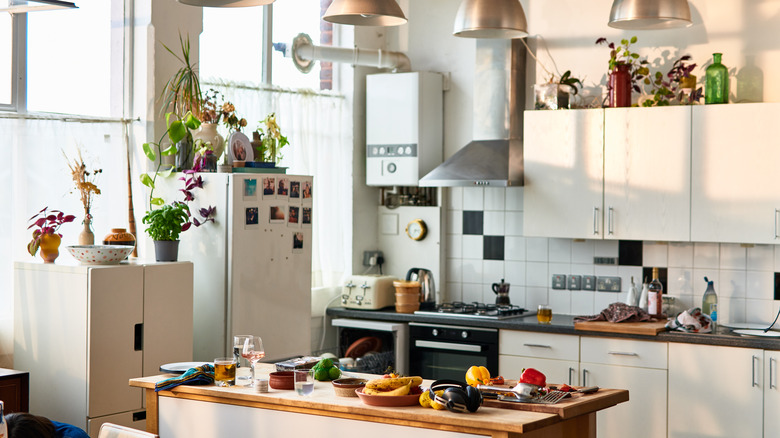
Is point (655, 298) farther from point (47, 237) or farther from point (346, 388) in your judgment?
point (47, 237)

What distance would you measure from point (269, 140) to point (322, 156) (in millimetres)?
902

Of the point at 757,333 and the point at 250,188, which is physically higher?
the point at 250,188

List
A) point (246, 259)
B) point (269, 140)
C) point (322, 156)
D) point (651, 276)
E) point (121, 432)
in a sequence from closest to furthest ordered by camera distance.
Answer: point (121, 432)
point (246, 259)
point (269, 140)
point (651, 276)
point (322, 156)

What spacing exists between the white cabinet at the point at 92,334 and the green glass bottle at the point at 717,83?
3.08 metres

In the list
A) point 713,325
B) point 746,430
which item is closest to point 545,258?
point 713,325

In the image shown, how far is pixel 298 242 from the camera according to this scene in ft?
17.2

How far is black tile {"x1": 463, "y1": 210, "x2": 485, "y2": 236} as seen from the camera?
6316 mm

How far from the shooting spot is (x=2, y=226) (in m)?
4.51

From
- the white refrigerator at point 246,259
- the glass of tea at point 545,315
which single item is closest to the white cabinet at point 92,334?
Answer: the white refrigerator at point 246,259

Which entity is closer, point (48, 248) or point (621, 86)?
point (48, 248)

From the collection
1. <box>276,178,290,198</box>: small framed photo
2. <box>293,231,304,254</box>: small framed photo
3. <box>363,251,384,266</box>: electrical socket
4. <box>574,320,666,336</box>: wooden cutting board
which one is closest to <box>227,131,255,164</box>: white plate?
<box>276,178,290,198</box>: small framed photo

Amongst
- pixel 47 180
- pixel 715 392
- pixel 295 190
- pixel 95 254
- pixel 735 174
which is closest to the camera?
pixel 95 254

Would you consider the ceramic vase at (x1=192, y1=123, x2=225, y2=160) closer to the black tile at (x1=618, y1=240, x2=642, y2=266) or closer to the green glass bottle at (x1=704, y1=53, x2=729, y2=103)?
the black tile at (x1=618, y1=240, x2=642, y2=266)

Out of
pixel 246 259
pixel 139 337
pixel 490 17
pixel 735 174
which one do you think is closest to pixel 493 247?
pixel 735 174
